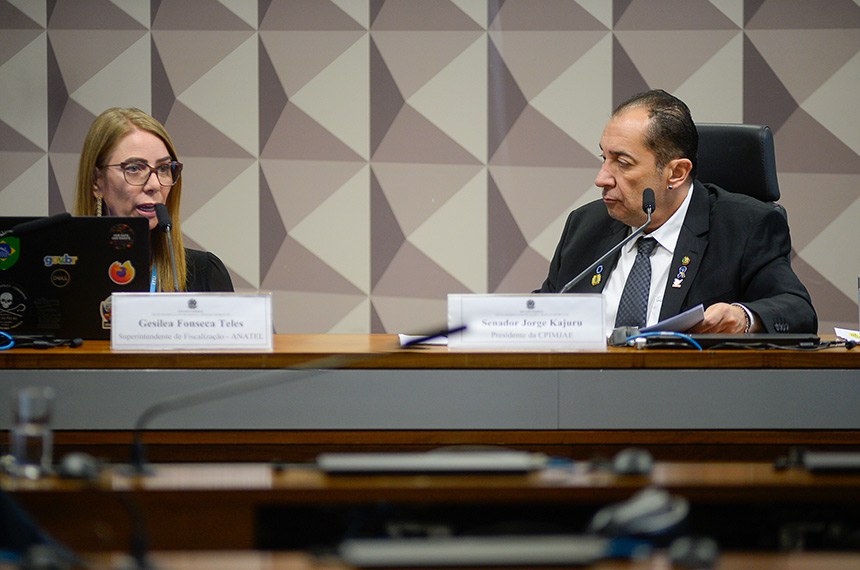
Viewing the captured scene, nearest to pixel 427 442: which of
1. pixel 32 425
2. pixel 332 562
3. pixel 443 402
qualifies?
pixel 443 402

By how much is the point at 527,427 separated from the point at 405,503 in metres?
0.92

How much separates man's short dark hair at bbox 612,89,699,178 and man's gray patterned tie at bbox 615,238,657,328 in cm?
30

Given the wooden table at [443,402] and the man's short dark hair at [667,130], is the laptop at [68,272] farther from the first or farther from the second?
the man's short dark hair at [667,130]

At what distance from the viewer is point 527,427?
2092 mm

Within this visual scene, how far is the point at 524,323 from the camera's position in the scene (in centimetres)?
220

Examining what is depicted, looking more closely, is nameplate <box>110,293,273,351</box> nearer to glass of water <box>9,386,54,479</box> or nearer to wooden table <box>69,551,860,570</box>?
glass of water <box>9,386,54,479</box>

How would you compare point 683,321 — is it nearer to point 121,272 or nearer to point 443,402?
point 443,402

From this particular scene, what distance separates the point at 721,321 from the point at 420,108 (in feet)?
6.46

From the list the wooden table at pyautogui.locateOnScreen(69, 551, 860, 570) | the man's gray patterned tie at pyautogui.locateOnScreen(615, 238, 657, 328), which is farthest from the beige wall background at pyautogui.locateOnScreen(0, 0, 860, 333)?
the wooden table at pyautogui.locateOnScreen(69, 551, 860, 570)

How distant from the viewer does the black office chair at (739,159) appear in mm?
3072

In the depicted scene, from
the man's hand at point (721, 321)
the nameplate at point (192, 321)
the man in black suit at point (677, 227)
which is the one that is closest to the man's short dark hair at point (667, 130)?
the man in black suit at point (677, 227)

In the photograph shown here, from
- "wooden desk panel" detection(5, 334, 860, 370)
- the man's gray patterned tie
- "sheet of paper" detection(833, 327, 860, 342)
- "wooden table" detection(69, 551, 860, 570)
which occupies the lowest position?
"wooden table" detection(69, 551, 860, 570)

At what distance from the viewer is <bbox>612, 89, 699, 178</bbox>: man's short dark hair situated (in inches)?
117

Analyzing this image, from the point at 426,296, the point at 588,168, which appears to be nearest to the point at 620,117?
the point at 588,168
